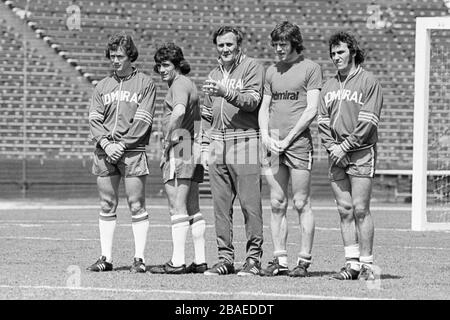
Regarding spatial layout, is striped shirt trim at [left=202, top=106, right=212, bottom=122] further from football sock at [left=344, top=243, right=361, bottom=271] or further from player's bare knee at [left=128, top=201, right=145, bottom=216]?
football sock at [left=344, top=243, right=361, bottom=271]

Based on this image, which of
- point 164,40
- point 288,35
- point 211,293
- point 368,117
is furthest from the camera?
point 164,40

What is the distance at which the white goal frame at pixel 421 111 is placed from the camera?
16188mm

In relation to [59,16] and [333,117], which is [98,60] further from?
[333,117]

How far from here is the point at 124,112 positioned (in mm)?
9789

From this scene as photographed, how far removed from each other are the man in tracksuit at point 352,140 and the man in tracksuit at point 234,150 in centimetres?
69

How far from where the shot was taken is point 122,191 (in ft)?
87.8

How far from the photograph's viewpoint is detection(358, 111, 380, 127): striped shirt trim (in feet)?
29.5

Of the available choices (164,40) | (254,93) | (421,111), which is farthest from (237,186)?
(164,40)

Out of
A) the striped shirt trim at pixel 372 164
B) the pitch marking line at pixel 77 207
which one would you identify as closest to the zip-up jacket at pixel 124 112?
the striped shirt trim at pixel 372 164

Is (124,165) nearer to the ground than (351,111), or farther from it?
nearer to the ground

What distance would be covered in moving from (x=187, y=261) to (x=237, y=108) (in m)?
2.08

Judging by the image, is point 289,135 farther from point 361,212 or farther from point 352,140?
point 361,212

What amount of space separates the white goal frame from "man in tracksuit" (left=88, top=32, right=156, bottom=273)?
730cm

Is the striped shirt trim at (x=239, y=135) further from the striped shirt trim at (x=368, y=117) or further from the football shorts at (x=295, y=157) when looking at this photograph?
the striped shirt trim at (x=368, y=117)
